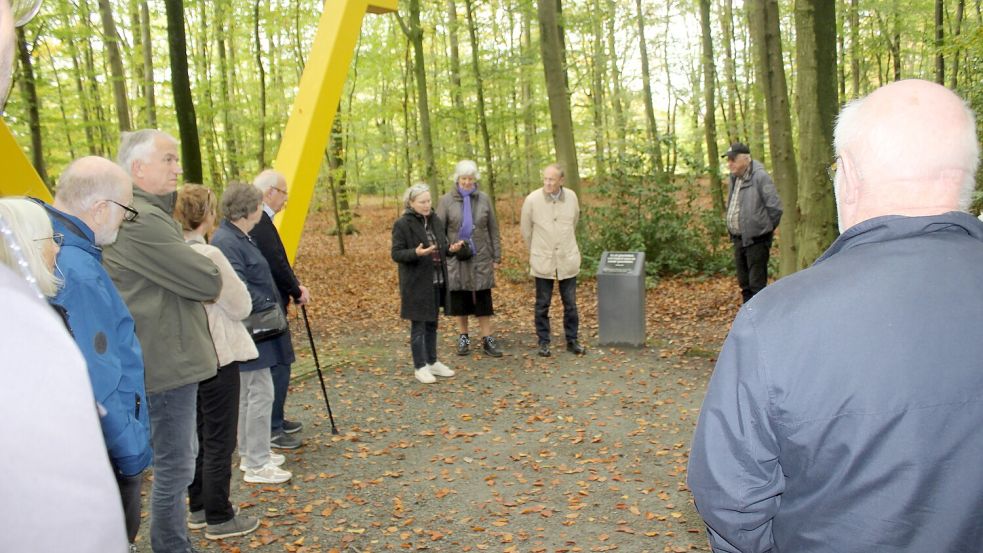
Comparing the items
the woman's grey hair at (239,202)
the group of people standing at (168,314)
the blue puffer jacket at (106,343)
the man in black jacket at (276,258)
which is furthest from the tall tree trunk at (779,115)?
the blue puffer jacket at (106,343)

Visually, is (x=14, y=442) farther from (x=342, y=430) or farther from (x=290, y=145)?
(x=290, y=145)

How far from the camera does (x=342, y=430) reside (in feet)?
20.6

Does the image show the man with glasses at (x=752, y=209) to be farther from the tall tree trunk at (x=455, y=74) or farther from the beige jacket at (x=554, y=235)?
the tall tree trunk at (x=455, y=74)

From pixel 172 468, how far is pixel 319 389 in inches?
153

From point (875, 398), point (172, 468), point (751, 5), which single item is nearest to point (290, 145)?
point (172, 468)

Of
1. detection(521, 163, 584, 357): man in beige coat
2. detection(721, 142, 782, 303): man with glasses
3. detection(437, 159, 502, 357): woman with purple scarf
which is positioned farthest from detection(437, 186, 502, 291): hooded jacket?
detection(721, 142, 782, 303): man with glasses

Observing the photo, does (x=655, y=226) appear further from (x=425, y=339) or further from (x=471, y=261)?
(x=425, y=339)

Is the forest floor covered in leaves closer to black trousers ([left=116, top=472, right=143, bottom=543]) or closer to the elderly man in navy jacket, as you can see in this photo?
black trousers ([left=116, top=472, right=143, bottom=543])

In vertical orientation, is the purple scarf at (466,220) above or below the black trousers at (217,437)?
above

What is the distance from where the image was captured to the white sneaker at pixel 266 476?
5086mm

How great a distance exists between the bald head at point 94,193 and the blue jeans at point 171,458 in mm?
968

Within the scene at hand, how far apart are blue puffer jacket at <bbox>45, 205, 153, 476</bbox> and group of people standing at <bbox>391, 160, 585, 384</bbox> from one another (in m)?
4.55

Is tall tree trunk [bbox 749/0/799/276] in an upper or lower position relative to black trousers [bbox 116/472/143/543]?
upper

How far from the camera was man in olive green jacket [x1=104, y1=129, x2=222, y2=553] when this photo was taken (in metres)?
3.46
